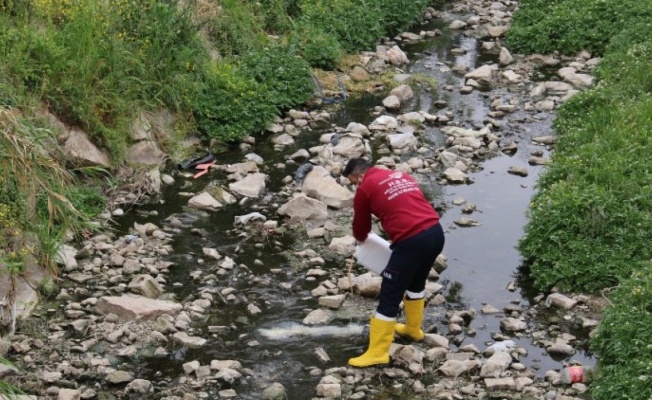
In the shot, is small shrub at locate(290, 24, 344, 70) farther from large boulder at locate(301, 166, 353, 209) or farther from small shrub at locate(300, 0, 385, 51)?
large boulder at locate(301, 166, 353, 209)

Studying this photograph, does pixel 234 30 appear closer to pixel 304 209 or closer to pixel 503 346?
pixel 304 209

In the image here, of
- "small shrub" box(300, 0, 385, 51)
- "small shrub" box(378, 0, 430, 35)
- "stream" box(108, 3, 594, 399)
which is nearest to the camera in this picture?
"stream" box(108, 3, 594, 399)

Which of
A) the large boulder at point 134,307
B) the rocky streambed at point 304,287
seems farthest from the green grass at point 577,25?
the large boulder at point 134,307

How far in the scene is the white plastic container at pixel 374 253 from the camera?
7.52m

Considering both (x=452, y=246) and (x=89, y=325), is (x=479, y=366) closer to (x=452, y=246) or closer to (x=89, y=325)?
(x=452, y=246)

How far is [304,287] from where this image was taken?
330 inches

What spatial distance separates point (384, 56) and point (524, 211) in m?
5.36

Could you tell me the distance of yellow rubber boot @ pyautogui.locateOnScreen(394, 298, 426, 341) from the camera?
7.43 m

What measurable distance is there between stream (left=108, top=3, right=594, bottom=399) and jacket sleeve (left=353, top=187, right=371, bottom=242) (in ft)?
2.78

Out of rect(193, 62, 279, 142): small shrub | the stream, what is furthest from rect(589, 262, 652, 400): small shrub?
rect(193, 62, 279, 142): small shrub

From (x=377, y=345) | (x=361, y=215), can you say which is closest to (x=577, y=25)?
(x=361, y=215)

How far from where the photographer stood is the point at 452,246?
30.1ft

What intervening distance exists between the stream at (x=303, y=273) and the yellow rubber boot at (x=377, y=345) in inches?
6.9

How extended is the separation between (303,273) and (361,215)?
4.86 ft
